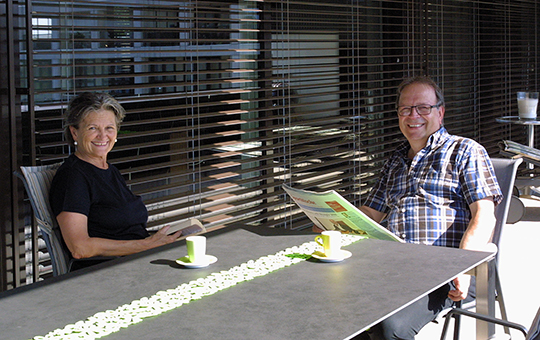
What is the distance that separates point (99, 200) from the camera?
9.47ft

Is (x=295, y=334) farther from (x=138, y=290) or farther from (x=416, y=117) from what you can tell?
(x=416, y=117)

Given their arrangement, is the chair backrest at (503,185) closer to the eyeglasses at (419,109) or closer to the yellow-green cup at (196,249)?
the eyeglasses at (419,109)

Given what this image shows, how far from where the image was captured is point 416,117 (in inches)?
118

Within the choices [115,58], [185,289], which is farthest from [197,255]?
[115,58]

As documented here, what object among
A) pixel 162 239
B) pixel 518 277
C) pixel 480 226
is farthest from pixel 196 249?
pixel 518 277

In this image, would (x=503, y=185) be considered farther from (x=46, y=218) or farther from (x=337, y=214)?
(x=46, y=218)

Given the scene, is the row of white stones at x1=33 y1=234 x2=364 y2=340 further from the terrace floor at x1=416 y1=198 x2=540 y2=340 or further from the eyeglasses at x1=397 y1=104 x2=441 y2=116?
the terrace floor at x1=416 y1=198 x2=540 y2=340

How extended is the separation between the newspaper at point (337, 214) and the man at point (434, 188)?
1.02ft

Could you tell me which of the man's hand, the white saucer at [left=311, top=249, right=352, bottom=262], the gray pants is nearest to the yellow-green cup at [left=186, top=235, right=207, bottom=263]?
the white saucer at [left=311, top=249, right=352, bottom=262]

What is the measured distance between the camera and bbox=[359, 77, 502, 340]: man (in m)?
2.69

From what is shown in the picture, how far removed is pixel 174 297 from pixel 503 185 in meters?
1.65

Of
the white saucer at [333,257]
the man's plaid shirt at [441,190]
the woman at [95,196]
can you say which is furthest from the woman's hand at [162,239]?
the man's plaid shirt at [441,190]

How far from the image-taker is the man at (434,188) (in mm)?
2691

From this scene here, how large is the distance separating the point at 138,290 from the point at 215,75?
250 cm
